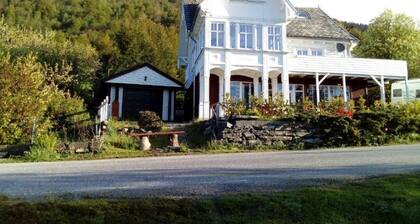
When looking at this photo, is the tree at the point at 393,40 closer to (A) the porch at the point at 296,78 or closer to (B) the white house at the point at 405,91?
(B) the white house at the point at 405,91

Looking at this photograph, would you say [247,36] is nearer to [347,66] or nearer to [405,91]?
[347,66]

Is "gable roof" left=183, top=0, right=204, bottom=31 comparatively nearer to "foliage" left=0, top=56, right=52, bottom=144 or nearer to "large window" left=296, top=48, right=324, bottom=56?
"large window" left=296, top=48, right=324, bottom=56

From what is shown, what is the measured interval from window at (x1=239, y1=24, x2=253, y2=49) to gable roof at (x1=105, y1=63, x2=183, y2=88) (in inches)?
256

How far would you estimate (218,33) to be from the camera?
2830 cm

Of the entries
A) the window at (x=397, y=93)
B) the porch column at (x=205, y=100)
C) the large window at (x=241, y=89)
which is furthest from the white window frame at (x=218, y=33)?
the window at (x=397, y=93)

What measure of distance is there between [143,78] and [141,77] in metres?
0.14

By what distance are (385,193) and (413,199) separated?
480 mm

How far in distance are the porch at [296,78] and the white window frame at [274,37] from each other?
52.8 inches

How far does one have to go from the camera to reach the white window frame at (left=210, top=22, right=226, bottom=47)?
2812 centimetres

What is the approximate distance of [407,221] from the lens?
7.30 m

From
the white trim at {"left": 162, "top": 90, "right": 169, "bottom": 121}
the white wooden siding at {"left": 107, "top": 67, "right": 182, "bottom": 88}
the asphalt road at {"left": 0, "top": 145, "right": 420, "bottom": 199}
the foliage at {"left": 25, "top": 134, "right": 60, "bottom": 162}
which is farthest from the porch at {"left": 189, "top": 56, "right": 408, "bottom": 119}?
the asphalt road at {"left": 0, "top": 145, "right": 420, "bottom": 199}

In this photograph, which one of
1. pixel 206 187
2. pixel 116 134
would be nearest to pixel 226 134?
pixel 116 134

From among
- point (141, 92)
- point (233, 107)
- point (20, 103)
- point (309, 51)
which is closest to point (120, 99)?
point (141, 92)

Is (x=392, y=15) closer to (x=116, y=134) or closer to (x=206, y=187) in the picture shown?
(x=116, y=134)
